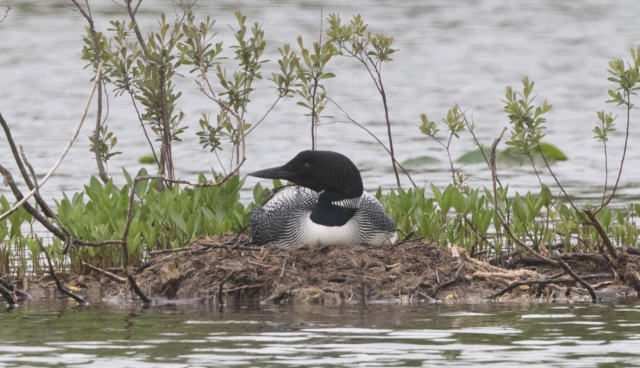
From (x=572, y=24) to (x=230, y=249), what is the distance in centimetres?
2962

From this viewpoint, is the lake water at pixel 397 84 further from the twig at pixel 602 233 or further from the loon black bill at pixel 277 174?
the twig at pixel 602 233

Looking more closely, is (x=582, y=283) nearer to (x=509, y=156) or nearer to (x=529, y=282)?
(x=529, y=282)

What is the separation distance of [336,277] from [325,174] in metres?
0.90

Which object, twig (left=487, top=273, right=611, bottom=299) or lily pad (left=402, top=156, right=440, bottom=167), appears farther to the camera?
lily pad (left=402, top=156, right=440, bottom=167)

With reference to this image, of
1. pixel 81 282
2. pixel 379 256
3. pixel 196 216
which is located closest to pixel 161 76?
pixel 196 216

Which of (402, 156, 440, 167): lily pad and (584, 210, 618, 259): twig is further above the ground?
(402, 156, 440, 167): lily pad

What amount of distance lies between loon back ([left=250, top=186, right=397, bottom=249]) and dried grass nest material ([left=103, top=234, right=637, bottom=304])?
0.34ft

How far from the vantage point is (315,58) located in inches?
406

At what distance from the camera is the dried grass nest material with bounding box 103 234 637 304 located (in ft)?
28.7

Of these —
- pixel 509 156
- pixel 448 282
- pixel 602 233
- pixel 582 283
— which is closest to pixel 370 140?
pixel 509 156

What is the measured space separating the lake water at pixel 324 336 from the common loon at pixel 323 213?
3.14ft

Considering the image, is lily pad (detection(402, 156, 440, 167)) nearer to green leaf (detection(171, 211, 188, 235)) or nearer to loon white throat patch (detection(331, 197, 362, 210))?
green leaf (detection(171, 211, 188, 235))

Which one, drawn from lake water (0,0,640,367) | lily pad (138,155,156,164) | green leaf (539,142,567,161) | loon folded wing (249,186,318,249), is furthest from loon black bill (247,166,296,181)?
green leaf (539,142,567,161)

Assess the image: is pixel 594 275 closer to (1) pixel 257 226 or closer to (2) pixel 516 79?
(1) pixel 257 226
